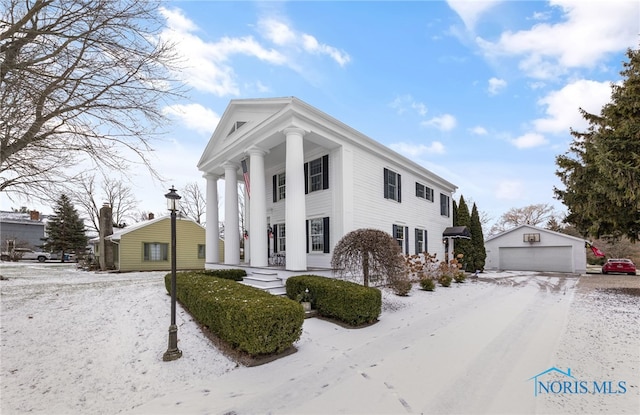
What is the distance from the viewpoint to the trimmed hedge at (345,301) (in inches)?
246

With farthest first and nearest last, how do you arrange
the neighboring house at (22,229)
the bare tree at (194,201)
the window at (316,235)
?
1. the bare tree at (194,201)
2. the neighboring house at (22,229)
3. the window at (316,235)

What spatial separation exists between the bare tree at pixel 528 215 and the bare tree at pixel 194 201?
39.1 meters

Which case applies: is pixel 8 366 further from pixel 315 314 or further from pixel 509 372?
pixel 509 372

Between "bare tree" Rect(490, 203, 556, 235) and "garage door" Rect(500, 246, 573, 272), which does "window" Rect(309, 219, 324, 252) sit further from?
A: "bare tree" Rect(490, 203, 556, 235)

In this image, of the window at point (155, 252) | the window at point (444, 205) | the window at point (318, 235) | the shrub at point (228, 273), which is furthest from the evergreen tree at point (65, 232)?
the window at point (444, 205)

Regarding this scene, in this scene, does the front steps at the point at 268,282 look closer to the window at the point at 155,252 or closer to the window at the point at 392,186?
the window at the point at 392,186

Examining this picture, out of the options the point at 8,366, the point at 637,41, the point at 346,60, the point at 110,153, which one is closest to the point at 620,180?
the point at 637,41

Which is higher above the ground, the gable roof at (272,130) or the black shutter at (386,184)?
the gable roof at (272,130)

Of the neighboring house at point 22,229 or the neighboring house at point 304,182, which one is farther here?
the neighboring house at point 22,229

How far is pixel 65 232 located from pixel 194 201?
41.4 ft

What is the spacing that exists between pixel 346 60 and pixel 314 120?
2379mm

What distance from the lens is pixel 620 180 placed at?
884 cm

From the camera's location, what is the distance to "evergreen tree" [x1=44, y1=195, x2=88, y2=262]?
28.1m

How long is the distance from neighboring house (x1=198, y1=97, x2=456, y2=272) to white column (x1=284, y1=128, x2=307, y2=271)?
3 cm
